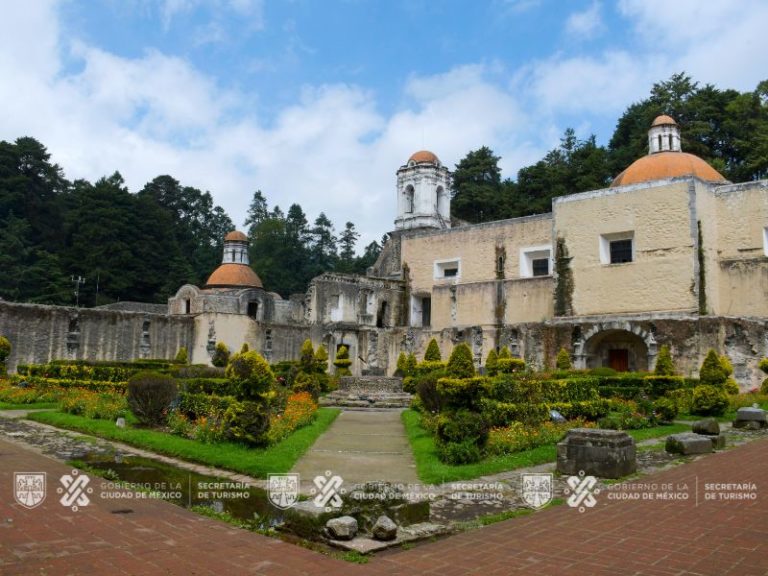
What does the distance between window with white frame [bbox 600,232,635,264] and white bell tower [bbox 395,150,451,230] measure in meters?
14.8

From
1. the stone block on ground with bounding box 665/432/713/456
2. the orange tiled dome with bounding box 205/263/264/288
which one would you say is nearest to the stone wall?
the orange tiled dome with bounding box 205/263/264/288

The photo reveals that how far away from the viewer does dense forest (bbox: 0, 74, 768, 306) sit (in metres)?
38.5

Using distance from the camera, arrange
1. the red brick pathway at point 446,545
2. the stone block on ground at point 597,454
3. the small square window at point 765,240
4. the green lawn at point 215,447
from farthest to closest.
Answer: the small square window at point 765,240 < the green lawn at point 215,447 < the stone block on ground at point 597,454 < the red brick pathway at point 446,545

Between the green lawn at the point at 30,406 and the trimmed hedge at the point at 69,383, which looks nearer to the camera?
the green lawn at the point at 30,406

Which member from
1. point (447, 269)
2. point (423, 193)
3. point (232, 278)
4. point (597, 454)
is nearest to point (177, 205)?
point (232, 278)

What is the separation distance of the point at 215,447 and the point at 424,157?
32096 mm

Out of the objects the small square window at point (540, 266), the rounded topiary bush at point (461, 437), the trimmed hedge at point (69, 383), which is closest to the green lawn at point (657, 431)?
the rounded topiary bush at point (461, 437)

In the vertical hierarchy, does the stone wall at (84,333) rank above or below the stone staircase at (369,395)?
above

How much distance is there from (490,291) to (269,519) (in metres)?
24.3

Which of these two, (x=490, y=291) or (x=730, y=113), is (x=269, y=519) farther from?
(x=730, y=113)

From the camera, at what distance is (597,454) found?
26.8 ft

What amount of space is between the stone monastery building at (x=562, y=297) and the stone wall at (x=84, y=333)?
5 cm

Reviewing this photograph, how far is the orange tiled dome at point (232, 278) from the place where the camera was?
138 feet

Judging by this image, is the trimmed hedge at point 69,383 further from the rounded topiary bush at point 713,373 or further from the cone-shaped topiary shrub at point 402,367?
the rounded topiary bush at point 713,373
